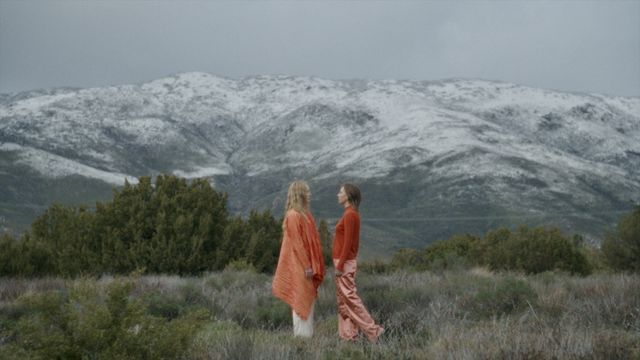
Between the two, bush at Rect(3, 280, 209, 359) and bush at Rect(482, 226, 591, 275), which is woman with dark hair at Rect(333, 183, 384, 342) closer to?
bush at Rect(3, 280, 209, 359)

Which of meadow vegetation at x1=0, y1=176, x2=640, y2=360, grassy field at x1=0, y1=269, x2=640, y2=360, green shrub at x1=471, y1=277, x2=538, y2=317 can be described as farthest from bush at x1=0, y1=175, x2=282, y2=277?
green shrub at x1=471, y1=277, x2=538, y2=317

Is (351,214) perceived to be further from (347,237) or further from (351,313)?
(351,313)

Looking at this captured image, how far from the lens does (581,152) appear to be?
649 ft

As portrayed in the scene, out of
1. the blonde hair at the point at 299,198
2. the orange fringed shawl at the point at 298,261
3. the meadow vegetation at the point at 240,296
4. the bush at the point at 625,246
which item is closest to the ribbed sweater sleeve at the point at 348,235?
the orange fringed shawl at the point at 298,261

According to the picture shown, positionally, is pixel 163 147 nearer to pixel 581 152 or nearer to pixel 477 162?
pixel 477 162

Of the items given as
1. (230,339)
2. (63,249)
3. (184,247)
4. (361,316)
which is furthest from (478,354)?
(63,249)

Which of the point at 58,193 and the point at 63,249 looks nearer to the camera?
the point at 63,249

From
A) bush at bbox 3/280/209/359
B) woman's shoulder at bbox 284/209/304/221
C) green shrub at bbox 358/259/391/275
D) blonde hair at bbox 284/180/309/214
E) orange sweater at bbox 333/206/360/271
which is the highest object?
blonde hair at bbox 284/180/309/214

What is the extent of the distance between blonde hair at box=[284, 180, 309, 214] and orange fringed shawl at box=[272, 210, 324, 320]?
2.5 inches

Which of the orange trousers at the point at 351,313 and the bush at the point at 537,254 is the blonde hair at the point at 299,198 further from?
the bush at the point at 537,254

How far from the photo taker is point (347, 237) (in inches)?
332

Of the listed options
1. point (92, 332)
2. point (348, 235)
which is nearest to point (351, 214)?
point (348, 235)

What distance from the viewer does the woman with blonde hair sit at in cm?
838

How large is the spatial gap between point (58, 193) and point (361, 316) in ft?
446
